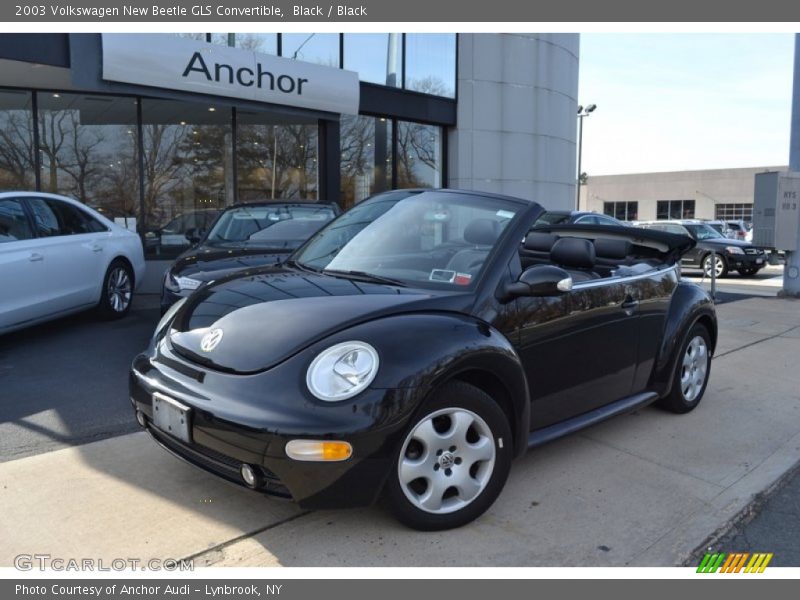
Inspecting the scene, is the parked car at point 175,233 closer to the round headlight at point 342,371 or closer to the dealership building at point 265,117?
the dealership building at point 265,117

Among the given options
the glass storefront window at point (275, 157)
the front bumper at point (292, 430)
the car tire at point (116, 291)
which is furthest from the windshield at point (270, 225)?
the front bumper at point (292, 430)

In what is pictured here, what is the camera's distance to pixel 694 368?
5.03 m

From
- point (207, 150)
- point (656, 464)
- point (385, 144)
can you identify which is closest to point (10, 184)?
point (207, 150)

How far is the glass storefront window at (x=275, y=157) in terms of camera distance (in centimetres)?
1248

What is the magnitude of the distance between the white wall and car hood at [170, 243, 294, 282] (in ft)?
29.8

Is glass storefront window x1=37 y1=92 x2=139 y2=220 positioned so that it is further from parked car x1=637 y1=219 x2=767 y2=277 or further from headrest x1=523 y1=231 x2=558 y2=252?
parked car x1=637 y1=219 x2=767 y2=277

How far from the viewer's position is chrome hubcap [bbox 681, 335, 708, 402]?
16.1 feet

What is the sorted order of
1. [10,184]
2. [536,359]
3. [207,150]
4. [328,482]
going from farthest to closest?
[207,150] → [10,184] → [536,359] → [328,482]

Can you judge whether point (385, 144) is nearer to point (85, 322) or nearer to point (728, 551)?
point (85, 322)

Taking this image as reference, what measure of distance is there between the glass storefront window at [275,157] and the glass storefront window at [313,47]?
116 cm

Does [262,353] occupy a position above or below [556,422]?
above

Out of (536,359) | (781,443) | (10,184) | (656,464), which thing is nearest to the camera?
(536,359)

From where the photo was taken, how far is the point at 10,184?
11.0 m

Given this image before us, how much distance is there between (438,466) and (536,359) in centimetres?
88
